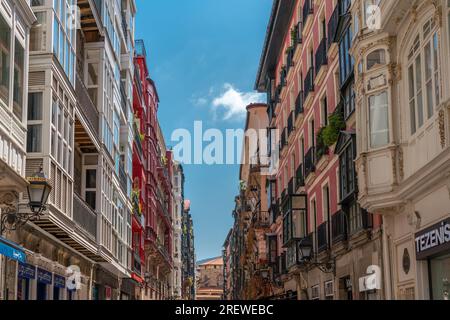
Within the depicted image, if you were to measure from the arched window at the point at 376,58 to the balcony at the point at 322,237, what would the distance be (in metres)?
9.23

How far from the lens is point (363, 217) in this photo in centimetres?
1970

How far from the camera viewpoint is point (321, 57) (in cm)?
2655

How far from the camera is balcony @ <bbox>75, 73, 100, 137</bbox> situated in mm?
21250

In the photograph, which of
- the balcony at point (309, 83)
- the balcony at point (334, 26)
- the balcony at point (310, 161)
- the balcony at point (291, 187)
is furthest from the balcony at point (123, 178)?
the balcony at point (334, 26)

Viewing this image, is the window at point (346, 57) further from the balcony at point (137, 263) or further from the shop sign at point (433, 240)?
the balcony at point (137, 263)

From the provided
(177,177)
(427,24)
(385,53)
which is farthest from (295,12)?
(177,177)

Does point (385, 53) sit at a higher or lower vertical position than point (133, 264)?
higher

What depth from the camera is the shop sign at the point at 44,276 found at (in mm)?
18859

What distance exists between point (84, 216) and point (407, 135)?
10087 mm

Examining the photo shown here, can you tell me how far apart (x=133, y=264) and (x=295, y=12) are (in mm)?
15097

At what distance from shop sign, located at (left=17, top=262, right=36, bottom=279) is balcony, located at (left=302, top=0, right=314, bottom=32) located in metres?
15.5
